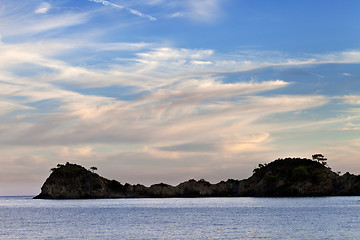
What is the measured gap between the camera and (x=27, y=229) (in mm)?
87125

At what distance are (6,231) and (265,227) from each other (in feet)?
151

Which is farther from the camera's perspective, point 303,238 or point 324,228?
point 324,228

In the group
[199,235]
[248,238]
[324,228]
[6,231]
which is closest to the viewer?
[248,238]

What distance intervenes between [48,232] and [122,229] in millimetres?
12670

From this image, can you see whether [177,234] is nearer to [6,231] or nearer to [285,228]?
[285,228]

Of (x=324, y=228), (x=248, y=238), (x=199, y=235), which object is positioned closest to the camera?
(x=248, y=238)

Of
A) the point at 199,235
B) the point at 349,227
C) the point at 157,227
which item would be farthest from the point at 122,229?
the point at 349,227

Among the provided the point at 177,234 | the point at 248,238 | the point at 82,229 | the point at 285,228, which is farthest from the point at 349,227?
the point at 82,229

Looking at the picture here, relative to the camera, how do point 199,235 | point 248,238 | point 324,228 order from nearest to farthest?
point 248,238 → point 199,235 → point 324,228

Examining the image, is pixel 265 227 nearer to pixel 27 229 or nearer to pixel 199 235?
pixel 199 235

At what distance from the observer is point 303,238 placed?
215ft

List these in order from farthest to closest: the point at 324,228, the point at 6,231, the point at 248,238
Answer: the point at 6,231 → the point at 324,228 → the point at 248,238

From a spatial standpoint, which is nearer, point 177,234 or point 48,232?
point 177,234

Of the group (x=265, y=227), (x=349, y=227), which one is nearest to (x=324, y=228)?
(x=349, y=227)
